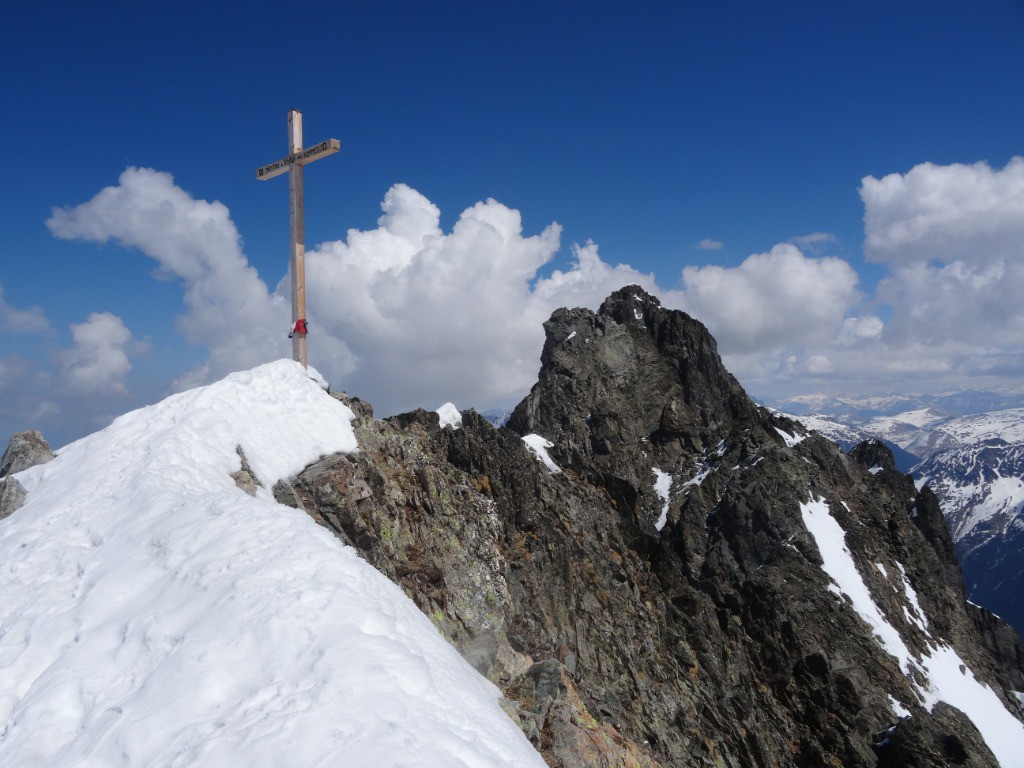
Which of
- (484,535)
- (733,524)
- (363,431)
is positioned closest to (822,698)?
(733,524)

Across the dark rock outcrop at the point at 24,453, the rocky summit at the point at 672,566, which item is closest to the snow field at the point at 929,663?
the rocky summit at the point at 672,566

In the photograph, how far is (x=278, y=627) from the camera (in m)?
8.50

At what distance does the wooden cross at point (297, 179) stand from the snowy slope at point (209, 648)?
24.8 feet

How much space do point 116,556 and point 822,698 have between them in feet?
174

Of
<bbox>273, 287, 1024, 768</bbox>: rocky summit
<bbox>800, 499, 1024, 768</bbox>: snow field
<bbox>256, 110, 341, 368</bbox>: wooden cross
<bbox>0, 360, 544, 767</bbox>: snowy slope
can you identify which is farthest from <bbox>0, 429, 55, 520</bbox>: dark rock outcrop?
<bbox>800, 499, 1024, 768</bbox>: snow field

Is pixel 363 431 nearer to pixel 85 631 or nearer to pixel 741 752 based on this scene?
pixel 85 631

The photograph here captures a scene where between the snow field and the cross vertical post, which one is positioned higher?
the cross vertical post

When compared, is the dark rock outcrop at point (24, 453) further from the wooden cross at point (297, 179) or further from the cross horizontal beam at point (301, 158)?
the cross horizontal beam at point (301, 158)

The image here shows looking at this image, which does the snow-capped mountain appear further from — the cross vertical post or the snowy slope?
the cross vertical post

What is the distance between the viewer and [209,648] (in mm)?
8289

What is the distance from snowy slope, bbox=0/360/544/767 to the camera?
7082 mm

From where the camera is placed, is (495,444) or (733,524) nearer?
(495,444)

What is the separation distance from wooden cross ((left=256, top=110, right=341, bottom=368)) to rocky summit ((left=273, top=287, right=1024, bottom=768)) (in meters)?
5.13

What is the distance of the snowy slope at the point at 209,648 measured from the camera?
23.2 ft
